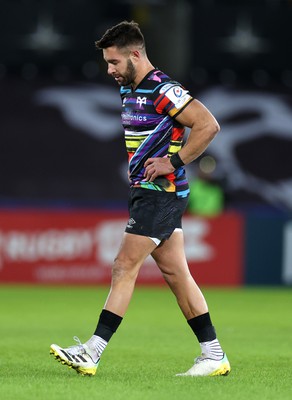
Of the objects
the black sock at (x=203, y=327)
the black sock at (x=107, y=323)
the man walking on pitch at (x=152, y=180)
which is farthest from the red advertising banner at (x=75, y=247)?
the black sock at (x=107, y=323)

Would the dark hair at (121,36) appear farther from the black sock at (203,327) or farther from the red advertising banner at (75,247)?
the red advertising banner at (75,247)

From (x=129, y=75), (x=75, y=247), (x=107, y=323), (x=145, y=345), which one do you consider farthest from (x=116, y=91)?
(x=107, y=323)

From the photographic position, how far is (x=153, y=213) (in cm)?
745

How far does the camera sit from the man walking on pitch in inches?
288

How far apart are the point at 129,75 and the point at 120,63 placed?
10cm

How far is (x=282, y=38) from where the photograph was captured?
21719mm

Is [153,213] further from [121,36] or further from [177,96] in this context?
[121,36]

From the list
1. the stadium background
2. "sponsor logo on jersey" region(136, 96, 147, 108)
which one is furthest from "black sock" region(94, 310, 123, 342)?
the stadium background

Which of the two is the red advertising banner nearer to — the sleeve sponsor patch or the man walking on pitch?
the man walking on pitch

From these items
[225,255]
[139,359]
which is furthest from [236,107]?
[139,359]

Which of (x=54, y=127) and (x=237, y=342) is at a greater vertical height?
(x=54, y=127)

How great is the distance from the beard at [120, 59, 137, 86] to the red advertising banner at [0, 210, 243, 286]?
9.19 m

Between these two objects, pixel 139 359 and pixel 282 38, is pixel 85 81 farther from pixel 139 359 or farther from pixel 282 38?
pixel 139 359

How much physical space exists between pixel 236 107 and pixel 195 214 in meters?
5.36
